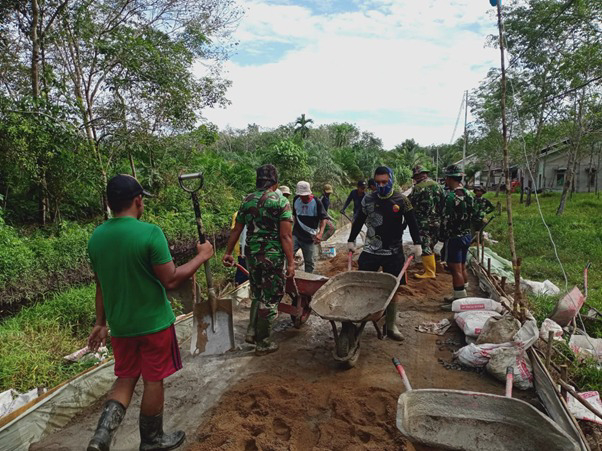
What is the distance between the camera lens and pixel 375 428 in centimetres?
265

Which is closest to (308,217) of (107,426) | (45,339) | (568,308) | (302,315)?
(302,315)

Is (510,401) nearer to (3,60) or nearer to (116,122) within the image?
(116,122)

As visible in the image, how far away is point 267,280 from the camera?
3814 mm

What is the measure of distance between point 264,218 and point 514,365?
8.36 ft

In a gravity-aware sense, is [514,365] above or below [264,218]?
below

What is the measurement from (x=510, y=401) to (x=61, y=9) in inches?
358

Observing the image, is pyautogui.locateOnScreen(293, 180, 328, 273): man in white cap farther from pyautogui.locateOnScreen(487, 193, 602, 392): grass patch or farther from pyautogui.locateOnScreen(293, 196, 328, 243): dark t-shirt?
pyautogui.locateOnScreen(487, 193, 602, 392): grass patch

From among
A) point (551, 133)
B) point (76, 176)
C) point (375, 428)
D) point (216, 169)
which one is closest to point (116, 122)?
point (76, 176)

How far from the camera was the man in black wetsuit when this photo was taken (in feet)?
13.5

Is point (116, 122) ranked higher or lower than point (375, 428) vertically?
higher

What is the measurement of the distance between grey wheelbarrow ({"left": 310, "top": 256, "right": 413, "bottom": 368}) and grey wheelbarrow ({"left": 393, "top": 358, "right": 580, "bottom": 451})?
45.4 inches

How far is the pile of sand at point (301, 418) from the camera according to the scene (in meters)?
2.55

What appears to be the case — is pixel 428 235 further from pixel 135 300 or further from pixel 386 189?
pixel 135 300

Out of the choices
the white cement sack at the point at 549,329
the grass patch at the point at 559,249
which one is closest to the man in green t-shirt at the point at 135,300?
the white cement sack at the point at 549,329
